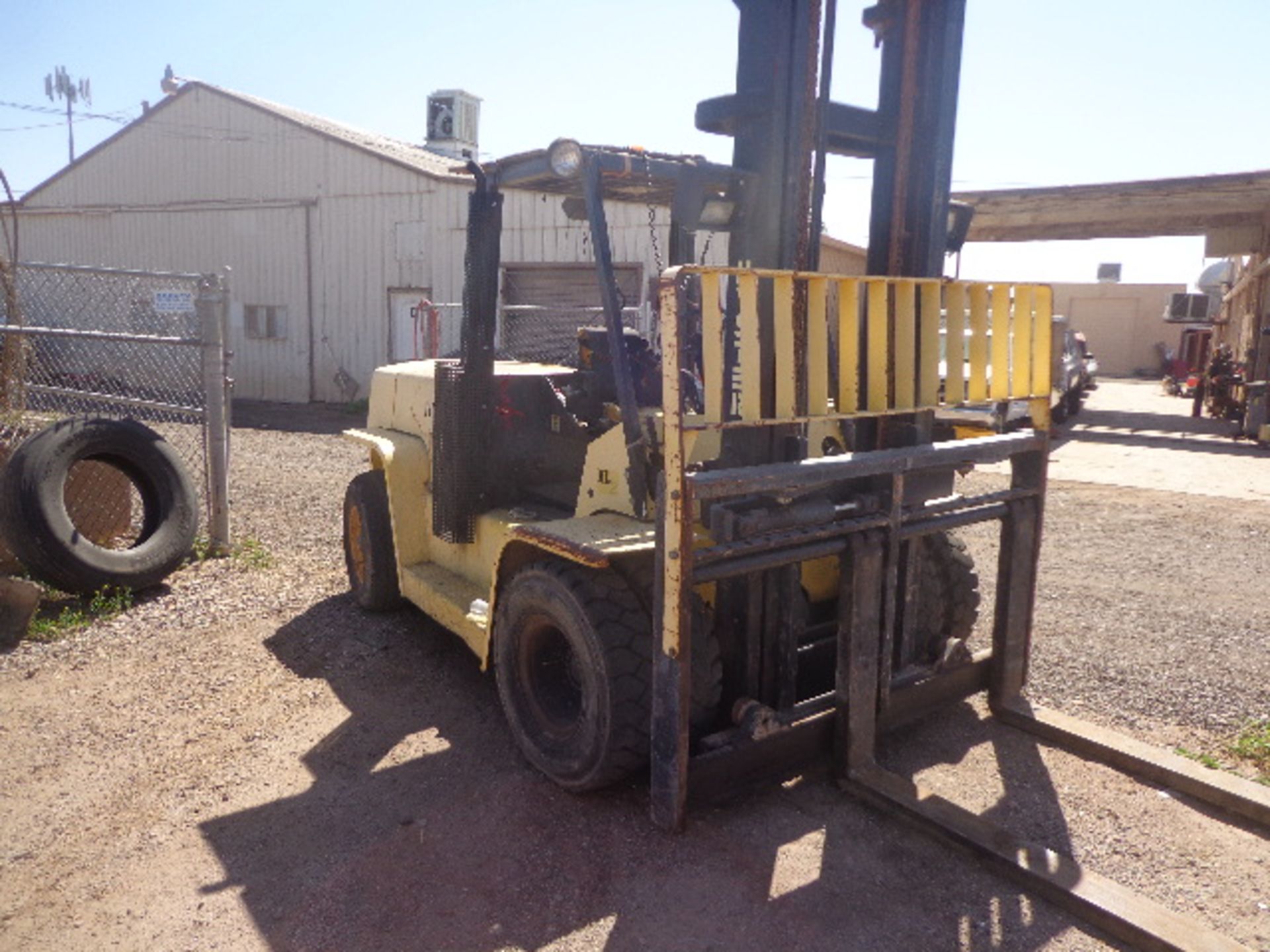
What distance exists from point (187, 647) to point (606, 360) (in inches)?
121

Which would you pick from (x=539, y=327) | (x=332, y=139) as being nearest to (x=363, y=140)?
(x=332, y=139)

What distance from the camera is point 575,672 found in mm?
4074

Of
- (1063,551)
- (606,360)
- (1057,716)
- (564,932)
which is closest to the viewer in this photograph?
(564,932)

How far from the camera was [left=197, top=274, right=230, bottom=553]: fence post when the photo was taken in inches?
277

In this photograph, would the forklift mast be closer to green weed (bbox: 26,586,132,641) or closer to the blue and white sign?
green weed (bbox: 26,586,132,641)

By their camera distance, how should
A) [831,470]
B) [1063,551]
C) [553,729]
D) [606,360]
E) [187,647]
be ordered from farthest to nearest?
[1063,551] → [187,647] → [606,360] → [553,729] → [831,470]

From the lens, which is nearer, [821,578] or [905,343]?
[905,343]

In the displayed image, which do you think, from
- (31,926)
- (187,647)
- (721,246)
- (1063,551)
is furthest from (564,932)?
(721,246)

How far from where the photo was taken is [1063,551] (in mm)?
8398

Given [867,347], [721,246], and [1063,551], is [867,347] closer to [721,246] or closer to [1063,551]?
[1063,551]

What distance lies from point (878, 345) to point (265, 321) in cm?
2000

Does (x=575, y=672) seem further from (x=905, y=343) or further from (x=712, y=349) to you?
(x=905, y=343)

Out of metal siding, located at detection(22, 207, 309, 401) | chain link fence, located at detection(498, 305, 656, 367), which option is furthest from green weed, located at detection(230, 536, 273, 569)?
metal siding, located at detection(22, 207, 309, 401)

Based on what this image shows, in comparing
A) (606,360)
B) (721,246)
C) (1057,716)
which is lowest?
(1057,716)
